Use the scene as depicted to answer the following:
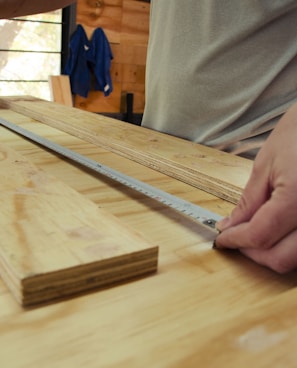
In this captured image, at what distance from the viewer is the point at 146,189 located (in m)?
0.90

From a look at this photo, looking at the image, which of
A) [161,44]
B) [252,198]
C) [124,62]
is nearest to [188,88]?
[161,44]

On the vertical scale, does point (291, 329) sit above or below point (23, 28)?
below

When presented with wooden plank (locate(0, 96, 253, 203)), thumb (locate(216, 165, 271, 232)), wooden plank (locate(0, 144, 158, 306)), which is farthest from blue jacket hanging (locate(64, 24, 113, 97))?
thumb (locate(216, 165, 271, 232))

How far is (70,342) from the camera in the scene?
0.44 metres

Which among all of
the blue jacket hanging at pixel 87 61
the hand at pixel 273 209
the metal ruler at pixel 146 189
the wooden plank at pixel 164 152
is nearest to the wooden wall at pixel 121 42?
the blue jacket hanging at pixel 87 61

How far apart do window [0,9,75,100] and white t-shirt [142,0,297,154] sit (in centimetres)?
316

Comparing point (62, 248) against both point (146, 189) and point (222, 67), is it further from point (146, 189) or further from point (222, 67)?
point (222, 67)

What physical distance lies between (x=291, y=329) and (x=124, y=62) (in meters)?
4.86

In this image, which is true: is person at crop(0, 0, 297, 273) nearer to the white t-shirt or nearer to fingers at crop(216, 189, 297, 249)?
the white t-shirt

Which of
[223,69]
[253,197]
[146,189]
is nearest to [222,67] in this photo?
[223,69]

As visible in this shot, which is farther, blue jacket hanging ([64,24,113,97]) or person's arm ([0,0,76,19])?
→ blue jacket hanging ([64,24,113,97])

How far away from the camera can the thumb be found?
619 millimetres

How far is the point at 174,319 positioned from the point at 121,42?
4751mm

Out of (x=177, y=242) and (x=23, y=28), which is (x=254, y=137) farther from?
(x=23, y=28)
